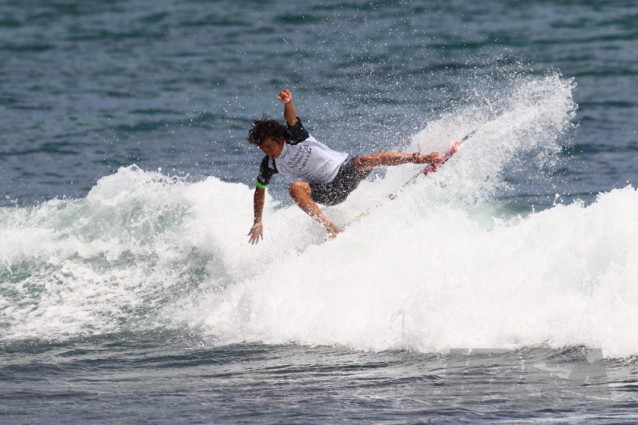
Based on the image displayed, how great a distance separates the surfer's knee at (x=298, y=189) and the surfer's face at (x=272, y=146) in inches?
15.2

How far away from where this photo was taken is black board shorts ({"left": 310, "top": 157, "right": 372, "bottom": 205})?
1237cm

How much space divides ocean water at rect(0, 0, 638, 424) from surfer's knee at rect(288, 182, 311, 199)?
0.66m

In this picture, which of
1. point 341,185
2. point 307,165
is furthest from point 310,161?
point 341,185

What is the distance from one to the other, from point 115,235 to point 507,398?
690cm

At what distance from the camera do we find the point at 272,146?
1173 cm

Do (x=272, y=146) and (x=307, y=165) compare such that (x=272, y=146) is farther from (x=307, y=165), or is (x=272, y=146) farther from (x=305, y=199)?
(x=305, y=199)

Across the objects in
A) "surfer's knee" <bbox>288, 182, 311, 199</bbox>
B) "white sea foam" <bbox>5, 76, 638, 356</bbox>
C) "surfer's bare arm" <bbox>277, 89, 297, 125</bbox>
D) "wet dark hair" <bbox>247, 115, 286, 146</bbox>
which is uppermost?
"surfer's bare arm" <bbox>277, 89, 297, 125</bbox>

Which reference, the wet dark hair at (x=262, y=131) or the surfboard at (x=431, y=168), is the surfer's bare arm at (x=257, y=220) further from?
the surfboard at (x=431, y=168)

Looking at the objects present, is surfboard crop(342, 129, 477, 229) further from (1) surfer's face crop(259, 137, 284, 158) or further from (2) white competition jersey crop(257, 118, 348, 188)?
(1) surfer's face crop(259, 137, 284, 158)

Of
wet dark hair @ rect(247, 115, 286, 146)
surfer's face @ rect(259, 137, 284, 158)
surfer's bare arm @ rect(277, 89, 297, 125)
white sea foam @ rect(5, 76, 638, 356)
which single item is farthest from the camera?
surfer's face @ rect(259, 137, 284, 158)

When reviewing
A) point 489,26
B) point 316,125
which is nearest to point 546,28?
point 489,26

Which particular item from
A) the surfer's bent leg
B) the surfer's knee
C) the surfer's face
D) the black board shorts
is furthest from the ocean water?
the surfer's face

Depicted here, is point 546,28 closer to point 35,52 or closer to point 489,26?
point 489,26

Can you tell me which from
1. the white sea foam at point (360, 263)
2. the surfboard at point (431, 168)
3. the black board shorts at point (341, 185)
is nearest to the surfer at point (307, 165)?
the black board shorts at point (341, 185)
